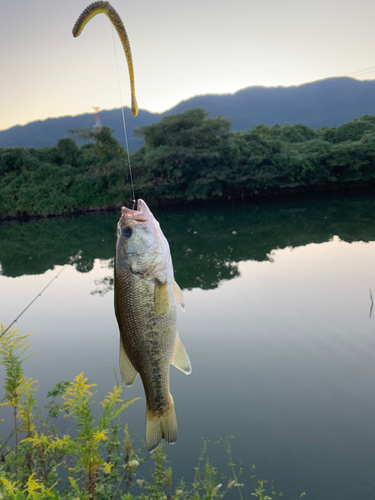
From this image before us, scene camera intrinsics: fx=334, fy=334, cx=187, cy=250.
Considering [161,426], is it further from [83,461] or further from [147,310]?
[83,461]

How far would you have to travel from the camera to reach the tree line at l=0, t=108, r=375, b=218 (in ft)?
94.2

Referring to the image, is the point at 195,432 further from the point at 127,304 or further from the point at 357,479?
the point at 127,304

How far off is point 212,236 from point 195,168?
13.9 meters

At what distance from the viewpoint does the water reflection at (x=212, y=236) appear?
41.2ft

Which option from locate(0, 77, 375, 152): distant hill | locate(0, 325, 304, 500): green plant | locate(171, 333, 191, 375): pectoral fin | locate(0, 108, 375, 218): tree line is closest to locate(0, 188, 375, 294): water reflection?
locate(0, 108, 375, 218): tree line

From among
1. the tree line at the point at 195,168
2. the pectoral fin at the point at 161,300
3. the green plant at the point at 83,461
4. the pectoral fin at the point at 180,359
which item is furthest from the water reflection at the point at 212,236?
the pectoral fin at the point at 161,300

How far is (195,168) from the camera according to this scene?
29531mm

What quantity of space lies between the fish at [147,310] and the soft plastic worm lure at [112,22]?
1.95 ft

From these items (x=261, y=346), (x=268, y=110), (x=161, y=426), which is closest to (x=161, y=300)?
(x=161, y=426)

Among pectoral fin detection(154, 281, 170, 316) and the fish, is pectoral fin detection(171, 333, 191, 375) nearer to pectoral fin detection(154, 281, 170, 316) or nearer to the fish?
the fish

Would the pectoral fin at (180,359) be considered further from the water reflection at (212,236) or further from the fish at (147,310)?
the water reflection at (212,236)

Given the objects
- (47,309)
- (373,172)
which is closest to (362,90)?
(373,172)

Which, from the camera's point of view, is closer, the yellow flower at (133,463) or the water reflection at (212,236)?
the yellow flower at (133,463)

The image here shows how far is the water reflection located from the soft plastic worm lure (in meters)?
8.52
